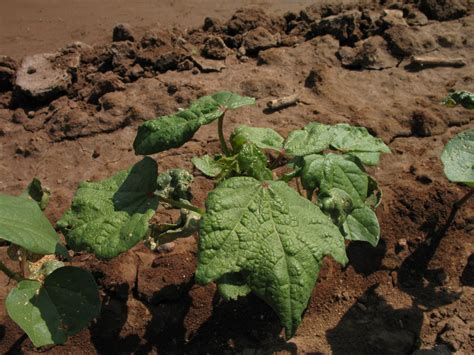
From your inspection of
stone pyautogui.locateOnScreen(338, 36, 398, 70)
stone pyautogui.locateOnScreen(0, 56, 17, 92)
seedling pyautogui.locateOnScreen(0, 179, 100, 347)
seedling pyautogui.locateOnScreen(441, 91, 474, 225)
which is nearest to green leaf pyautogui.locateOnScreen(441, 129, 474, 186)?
seedling pyautogui.locateOnScreen(441, 91, 474, 225)

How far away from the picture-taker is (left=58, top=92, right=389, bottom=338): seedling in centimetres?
184

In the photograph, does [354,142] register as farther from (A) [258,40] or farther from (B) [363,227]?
(A) [258,40]

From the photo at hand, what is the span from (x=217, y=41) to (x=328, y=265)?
2.29m

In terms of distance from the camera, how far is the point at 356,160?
2.24m

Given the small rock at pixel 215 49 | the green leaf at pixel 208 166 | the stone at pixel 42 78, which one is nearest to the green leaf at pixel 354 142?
the green leaf at pixel 208 166

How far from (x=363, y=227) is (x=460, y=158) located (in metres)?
0.62

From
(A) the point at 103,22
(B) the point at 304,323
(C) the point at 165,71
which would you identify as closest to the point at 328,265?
(B) the point at 304,323

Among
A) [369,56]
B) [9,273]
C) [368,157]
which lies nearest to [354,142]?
[368,157]

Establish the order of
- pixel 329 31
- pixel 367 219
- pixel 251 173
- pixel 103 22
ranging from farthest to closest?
pixel 103 22 → pixel 329 31 → pixel 367 219 → pixel 251 173

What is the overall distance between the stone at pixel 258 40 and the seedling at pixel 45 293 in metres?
2.54

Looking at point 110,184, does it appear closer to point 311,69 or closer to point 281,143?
point 281,143

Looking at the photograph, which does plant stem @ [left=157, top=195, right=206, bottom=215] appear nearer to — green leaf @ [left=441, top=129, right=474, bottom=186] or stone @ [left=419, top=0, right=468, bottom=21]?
green leaf @ [left=441, top=129, right=474, bottom=186]

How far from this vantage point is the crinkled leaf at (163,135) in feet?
6.88

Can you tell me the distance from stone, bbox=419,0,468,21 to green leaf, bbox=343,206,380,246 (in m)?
2.77
